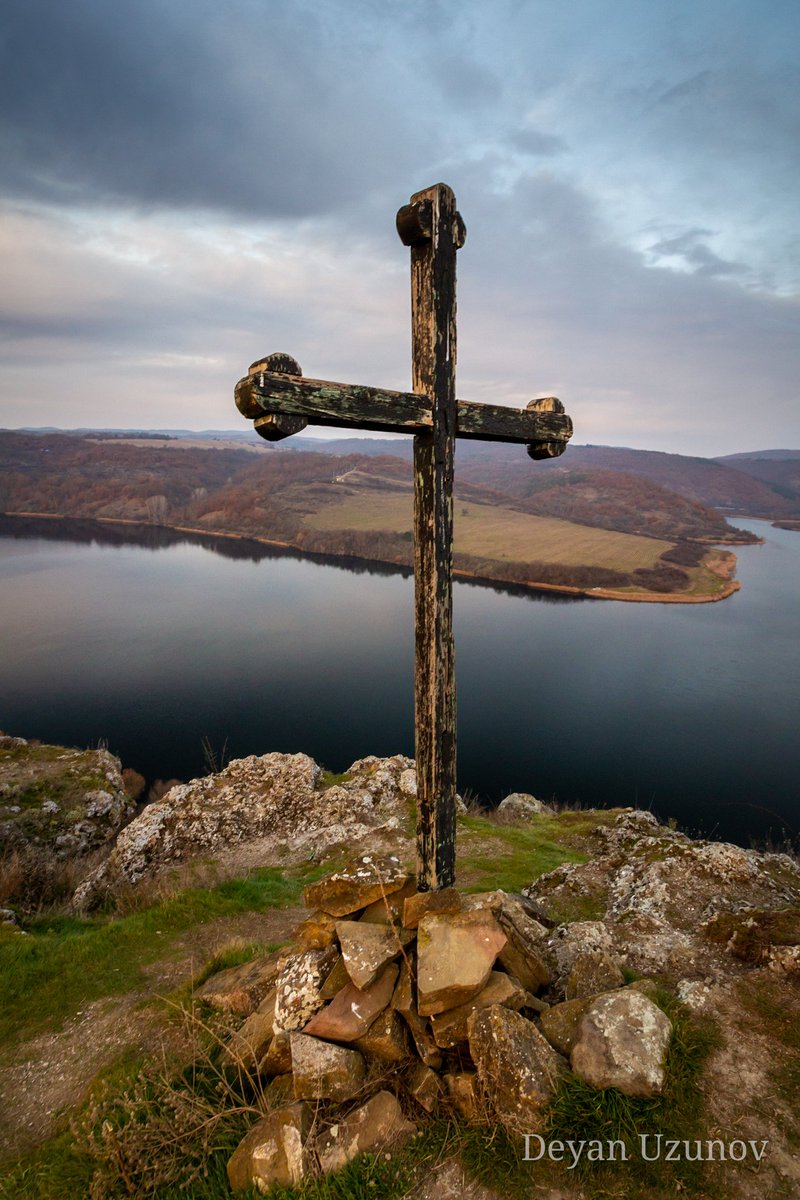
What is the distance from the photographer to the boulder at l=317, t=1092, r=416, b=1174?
3213 mm

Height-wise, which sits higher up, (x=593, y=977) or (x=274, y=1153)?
(x=593, y=977)

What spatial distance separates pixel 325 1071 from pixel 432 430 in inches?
173

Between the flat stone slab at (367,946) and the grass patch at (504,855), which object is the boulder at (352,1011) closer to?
the flat stone slab at (367,946)

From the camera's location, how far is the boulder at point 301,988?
400 cm

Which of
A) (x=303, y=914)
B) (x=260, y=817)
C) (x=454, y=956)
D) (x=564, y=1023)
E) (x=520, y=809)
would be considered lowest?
(x=520, y=809)

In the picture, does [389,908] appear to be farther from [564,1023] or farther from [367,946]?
Answer: [564,1023]

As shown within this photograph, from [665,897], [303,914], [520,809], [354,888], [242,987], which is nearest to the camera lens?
[354,888]

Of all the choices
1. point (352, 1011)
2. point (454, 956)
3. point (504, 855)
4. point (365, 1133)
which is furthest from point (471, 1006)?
point (504, 855)

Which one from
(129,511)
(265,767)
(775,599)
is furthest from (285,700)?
(129,511)

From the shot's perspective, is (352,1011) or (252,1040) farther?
(252,1040)

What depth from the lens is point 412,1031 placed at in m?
3.75

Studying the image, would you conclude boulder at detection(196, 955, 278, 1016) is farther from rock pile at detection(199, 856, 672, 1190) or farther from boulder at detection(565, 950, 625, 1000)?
boulder at detection(565, 950, 625, 1000)

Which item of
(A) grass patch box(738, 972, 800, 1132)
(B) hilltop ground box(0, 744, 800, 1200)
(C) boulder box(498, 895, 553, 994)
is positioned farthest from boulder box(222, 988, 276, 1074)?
(A) grass patch box(738, 972, 800, 1132)

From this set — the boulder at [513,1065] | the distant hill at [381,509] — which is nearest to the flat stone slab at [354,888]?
the boulder at [513,1065]
